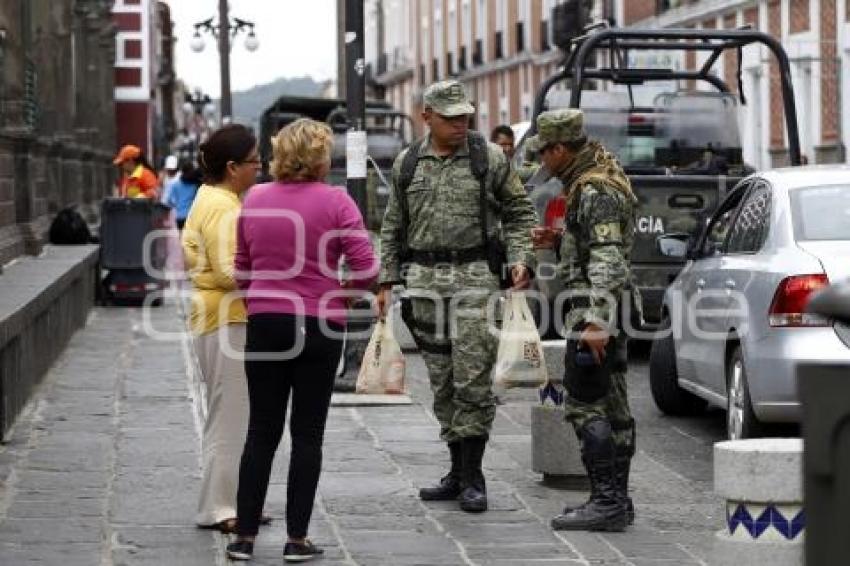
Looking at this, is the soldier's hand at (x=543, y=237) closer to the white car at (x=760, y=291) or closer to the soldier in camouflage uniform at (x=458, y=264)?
the soldier in camouflage uniform at (x=458, y=264)

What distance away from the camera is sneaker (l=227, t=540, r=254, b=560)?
8242 mm

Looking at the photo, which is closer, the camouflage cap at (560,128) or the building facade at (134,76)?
the camouflage cap at (560,128)

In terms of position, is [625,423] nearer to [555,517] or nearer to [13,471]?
[555,517]

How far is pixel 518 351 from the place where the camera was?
9664 millimetres

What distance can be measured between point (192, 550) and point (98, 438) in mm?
3574

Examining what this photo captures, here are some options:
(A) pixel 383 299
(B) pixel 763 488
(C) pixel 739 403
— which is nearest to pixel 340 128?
(C) pixel 739 403

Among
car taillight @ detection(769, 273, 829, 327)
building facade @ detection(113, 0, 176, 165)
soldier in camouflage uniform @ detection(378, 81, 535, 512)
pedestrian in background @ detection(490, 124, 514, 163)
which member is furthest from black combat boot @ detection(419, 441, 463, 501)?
building facade @ detection(113, 0, 176, 165)

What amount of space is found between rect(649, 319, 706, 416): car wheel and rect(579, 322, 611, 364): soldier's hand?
13.8ft

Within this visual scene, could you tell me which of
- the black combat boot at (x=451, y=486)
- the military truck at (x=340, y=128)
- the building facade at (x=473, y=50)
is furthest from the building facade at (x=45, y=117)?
the building facade at (x=473, y=50)

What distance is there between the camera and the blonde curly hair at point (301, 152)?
8234 millimetres

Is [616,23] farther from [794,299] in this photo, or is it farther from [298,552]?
[298,552]

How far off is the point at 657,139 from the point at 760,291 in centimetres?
817

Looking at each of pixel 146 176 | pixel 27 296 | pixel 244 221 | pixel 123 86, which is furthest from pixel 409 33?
pixel 244 221

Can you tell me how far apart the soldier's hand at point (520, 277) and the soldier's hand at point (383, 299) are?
0.59 m
